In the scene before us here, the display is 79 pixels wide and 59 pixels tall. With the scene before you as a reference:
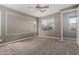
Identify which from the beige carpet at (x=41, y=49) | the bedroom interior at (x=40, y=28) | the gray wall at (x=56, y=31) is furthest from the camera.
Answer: the gray wall at (x=56, y=31)

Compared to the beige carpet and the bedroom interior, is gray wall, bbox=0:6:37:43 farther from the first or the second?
the beige carpet

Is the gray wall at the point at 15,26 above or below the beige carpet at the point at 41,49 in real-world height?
above

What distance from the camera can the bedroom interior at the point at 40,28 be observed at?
2859 mm

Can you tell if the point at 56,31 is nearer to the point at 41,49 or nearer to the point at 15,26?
the point at 41,49

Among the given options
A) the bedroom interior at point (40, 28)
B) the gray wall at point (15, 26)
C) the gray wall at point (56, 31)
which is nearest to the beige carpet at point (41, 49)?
the bedroom interior at point (40, 28)

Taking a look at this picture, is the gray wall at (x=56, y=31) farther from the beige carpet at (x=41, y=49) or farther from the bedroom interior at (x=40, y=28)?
the beige carpet at (x=41, y=49)

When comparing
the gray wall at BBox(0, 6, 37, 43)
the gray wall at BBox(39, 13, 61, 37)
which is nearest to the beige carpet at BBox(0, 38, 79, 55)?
the gray wall at BBox(0, 6, 37, 43)

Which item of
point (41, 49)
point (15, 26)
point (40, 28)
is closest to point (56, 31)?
point (40, 28)

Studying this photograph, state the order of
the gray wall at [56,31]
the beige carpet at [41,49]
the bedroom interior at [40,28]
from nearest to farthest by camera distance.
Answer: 1. the beige carpet at [41,49]
2. the bedroom interior at [40,28]
3. the gray wall at [56,31]

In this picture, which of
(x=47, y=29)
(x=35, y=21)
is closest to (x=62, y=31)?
(x=47, y=29)

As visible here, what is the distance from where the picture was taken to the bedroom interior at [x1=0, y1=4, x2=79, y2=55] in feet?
9.38

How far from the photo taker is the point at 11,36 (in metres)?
3.49

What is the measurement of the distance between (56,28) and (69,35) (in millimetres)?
877

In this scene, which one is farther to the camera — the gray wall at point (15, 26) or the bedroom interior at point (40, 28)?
the gray wall at point (15, 26)
